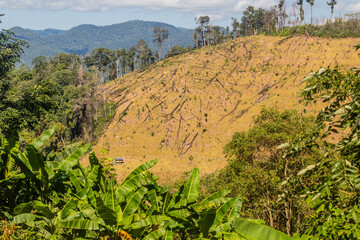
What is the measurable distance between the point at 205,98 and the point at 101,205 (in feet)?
136

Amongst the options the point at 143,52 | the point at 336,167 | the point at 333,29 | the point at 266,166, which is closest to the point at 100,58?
the point at 143,52

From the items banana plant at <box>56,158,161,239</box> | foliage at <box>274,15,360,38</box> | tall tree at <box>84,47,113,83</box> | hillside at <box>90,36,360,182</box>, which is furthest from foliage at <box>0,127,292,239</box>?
tall tree at <box>84,47,113,83</box>

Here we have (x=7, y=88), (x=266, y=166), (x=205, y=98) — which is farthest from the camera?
(x=205, y=98)

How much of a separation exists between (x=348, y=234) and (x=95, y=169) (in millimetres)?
3489

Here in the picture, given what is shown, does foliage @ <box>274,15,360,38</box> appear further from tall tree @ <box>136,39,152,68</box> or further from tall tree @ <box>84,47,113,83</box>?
tall tree @ <box>84,47,113,83</box>

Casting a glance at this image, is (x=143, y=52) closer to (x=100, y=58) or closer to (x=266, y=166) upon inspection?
(x=100, y=58)

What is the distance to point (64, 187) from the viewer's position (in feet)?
16.7

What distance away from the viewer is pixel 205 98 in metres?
44.4

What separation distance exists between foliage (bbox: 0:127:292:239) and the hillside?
2761 cm

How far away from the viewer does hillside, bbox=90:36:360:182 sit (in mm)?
36812

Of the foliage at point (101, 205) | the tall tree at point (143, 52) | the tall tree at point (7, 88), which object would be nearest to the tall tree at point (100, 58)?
the tall tree at point (143, 52)

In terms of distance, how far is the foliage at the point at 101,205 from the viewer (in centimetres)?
362

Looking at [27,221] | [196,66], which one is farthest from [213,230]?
[196,66]

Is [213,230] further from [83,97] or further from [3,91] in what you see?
[83,97]
